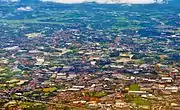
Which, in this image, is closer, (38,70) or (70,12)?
(38,70)

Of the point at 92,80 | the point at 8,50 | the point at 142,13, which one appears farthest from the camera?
the point at 142,13

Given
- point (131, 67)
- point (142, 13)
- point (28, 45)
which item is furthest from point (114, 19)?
point (131, 67)

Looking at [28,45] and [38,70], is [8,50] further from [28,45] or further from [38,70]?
[38,70]

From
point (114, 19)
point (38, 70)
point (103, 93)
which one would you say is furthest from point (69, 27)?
point (103, 93)

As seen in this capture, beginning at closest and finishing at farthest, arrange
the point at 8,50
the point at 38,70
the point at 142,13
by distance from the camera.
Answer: the point at 38,70 < the point at 8,50 < the point at 142,13

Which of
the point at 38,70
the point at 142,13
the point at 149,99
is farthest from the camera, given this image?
the point at 142,13

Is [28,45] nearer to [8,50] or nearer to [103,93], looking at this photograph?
[8,50]
